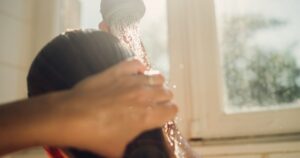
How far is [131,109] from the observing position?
24 cm

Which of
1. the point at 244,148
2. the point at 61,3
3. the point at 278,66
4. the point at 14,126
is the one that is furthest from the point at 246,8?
the point at 14,126

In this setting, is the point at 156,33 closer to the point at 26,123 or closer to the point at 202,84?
the point at 202,84

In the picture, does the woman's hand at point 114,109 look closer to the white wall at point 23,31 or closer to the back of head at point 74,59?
the back of head at point 74,59

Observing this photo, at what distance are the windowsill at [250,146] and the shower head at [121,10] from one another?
673 millimetres

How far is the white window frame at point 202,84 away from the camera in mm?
970

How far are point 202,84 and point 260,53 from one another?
0.55 feet

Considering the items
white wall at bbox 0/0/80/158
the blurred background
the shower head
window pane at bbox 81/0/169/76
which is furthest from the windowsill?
the shower head

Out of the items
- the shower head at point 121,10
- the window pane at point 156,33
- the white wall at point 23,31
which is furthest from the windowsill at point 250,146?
the shower head at point 121,10

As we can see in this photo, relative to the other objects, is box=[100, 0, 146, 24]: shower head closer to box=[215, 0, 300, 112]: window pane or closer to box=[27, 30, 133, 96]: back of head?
box=[27, 30, 133, 96]: back of head

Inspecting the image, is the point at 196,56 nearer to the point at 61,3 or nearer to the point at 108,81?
the point at 61,3

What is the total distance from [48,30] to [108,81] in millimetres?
1111

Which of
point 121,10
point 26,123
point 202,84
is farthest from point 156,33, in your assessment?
point 26,123

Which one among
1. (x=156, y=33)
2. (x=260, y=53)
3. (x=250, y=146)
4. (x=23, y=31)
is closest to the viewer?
(x=250, y=146)

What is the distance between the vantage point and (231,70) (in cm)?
107
